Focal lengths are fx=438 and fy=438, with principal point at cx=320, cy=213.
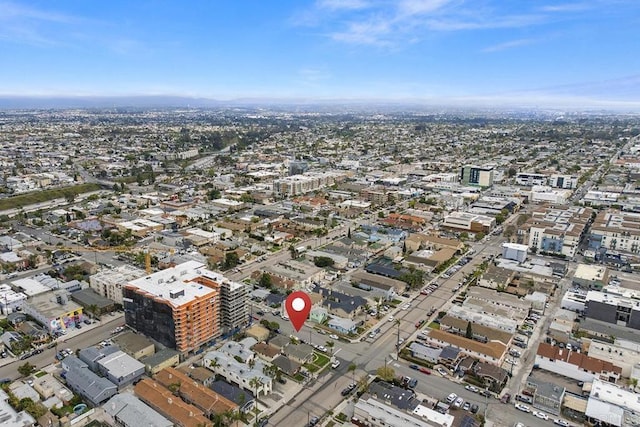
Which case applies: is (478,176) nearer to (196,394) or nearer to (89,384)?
(196,394)

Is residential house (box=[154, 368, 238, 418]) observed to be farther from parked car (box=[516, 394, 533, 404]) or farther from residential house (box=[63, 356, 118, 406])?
parked car (box=[516, 394, 533, 404])

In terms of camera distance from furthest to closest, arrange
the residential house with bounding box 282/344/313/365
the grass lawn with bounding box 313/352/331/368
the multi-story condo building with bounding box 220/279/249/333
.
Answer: the multi-story condo building with bounding box 220/279/249/333 < the grass lawn with bounding box 313/352/331/368 < the residential house with bounding box 282/344/313/365

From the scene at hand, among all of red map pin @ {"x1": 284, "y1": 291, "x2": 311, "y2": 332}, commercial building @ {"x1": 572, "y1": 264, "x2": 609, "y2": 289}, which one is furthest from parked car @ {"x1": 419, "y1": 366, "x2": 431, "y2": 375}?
commercial building @ {"x1": 572, "y1": 264, "x2": 609, "y2": 289}

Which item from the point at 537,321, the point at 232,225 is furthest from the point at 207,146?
the point at 537,321

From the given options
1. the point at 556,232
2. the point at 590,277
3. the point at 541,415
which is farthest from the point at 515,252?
the point at 541,415

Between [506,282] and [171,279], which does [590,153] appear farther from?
[171,279]

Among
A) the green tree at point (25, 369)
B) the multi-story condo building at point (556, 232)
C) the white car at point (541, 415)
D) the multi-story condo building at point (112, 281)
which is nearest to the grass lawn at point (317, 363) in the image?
the white car at point (541, 415)
